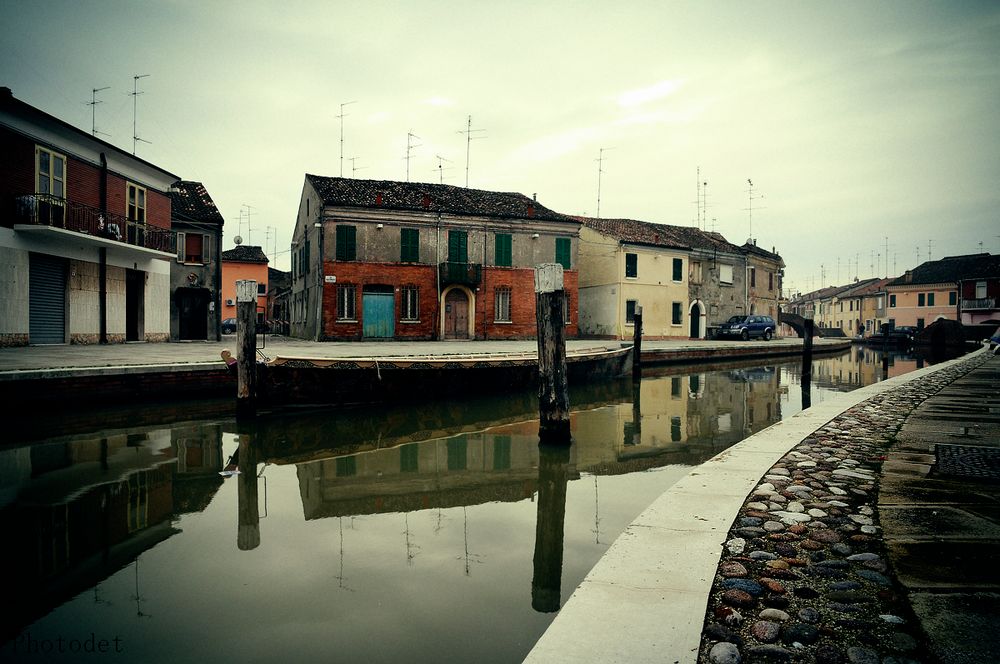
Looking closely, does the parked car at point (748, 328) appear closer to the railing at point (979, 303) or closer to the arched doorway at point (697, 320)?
the arched doorway at point (697, 320)

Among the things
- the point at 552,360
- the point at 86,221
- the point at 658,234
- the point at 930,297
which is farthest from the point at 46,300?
the point at 930,297

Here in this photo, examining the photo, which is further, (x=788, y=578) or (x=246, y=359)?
(x=246, y=359)

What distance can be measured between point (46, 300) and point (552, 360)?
56.5 ft

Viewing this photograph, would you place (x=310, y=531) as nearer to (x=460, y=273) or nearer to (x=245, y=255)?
(x=460, y=273)

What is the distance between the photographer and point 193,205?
26750 mm

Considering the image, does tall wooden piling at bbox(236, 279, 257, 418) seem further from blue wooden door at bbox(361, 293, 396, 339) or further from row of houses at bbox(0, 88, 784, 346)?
blue wooden door at bbox(361, 293, 396, 339)

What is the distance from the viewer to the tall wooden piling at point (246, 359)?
33.0ft

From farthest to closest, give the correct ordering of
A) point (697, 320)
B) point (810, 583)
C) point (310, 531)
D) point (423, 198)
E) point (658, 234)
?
1. point (697, 320)
2. point (658, 234)
3. point (423, 198)
4. point (310, 531)
5. point (810, 583)

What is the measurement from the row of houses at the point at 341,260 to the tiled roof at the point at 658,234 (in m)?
0.17

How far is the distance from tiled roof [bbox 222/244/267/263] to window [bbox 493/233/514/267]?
24527 mm

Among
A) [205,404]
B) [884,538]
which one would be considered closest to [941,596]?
[884,538]

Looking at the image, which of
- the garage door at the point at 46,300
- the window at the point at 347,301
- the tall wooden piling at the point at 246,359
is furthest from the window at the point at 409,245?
the tall wooden piling at the point at 246,359

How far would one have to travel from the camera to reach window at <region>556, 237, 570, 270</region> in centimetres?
3147

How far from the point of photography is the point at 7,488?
6074mm
